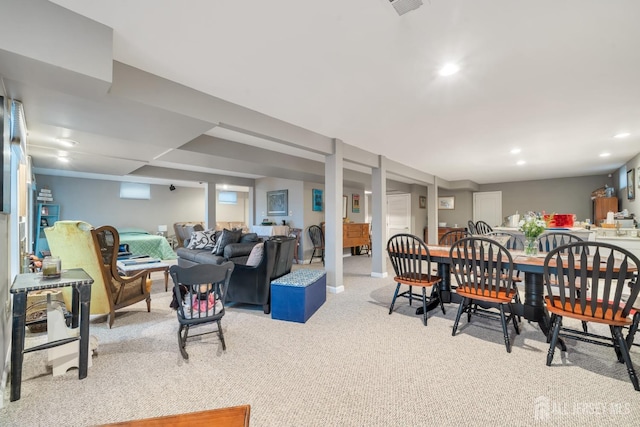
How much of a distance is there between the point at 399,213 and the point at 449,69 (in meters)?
7.74

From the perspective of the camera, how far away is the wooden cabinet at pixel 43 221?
20.6 feet

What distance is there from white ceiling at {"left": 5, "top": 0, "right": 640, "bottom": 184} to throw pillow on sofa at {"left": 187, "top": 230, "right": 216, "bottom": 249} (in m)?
1.88

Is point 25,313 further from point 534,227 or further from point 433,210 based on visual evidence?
point 433,210

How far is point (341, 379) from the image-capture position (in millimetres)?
1987

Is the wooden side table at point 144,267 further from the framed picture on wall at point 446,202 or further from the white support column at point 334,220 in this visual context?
the framed picture on wall at point 446,202

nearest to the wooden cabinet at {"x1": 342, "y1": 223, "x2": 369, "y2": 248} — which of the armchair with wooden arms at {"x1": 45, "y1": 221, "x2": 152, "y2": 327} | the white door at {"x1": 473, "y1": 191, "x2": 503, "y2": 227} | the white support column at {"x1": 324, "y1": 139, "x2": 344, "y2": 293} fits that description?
the white support column at {"x1": 324, "y1": 139, "x2": 344, "y2": 293}

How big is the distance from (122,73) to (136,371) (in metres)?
2.34

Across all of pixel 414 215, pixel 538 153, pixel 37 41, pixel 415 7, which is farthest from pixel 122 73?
pixel 414 215

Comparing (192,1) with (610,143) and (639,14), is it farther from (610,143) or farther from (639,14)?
(610,143)

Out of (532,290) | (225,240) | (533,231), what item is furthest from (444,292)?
(225,240)

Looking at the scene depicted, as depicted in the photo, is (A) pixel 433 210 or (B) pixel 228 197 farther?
(B) pixel 228 197

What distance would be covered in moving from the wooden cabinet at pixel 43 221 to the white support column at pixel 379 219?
7.27 meters

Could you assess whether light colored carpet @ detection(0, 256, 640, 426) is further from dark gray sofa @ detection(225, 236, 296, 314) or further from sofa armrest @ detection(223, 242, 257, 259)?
sofa armrest @ detection(223, 242, 257, 259)

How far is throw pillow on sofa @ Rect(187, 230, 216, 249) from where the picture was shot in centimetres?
508
